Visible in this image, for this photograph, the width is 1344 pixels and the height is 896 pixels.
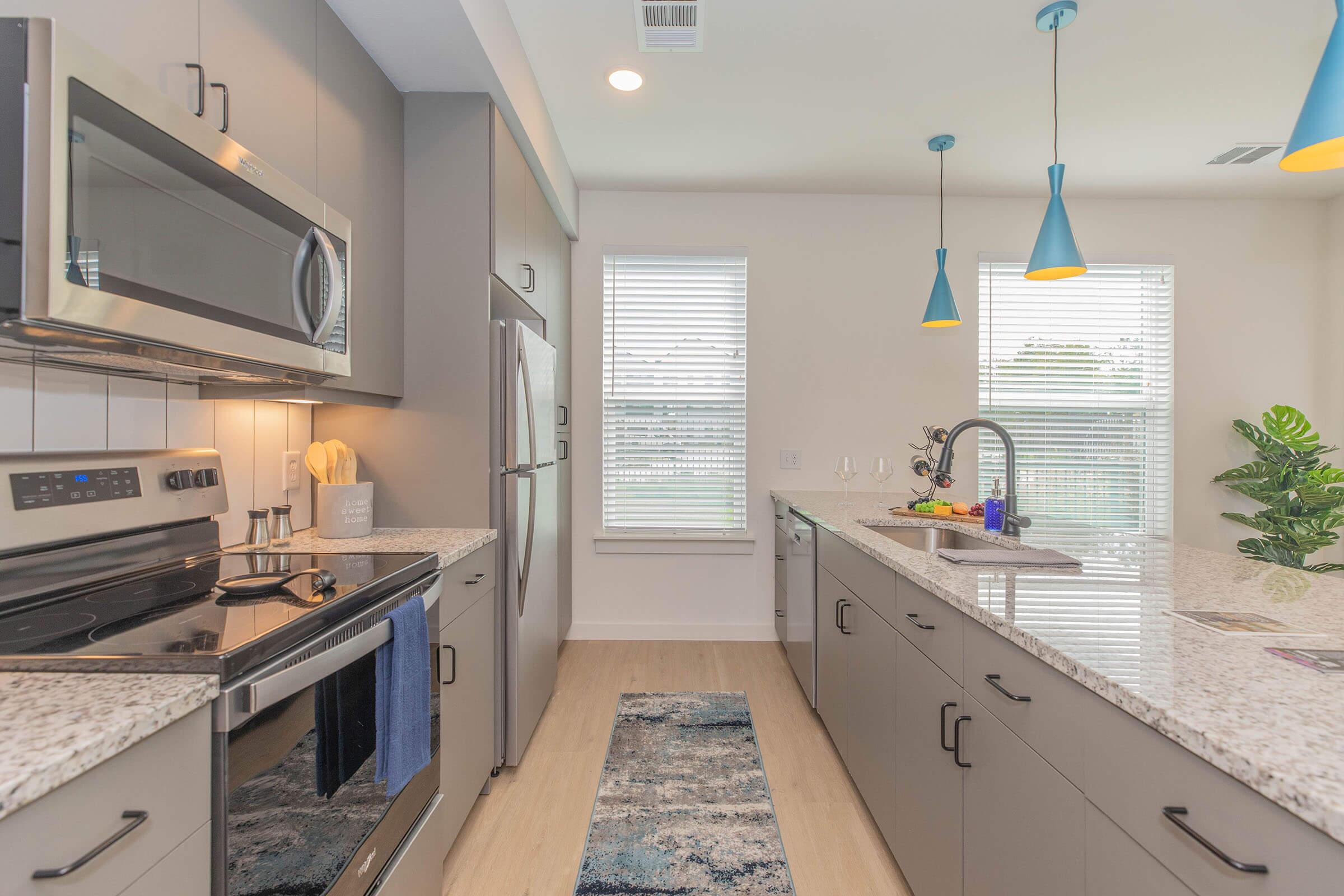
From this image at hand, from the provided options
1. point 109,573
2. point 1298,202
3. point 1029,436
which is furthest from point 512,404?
point 1298,202

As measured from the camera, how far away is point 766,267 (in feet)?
12.5

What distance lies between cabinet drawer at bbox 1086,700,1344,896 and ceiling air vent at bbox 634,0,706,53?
2268mm

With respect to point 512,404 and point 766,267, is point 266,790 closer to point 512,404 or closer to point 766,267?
point 512,404

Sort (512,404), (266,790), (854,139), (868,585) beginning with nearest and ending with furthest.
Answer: (266,790)
(868,585)
(512,404)
(854,139)

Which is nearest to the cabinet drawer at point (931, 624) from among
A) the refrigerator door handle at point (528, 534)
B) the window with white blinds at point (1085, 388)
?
the refrigerator door handle at point (528, 534)

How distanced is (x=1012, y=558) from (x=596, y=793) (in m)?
1.54

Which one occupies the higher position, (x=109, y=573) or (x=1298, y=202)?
(x=1298, y=202)

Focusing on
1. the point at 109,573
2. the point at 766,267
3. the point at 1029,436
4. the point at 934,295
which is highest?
the point at 766,267

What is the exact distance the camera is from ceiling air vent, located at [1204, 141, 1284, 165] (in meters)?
3.12

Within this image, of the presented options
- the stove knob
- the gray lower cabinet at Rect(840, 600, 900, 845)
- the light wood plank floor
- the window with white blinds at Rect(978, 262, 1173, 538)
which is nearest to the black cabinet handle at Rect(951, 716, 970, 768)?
the gray lower cabinet at Rect(840, 600, 900, 845)

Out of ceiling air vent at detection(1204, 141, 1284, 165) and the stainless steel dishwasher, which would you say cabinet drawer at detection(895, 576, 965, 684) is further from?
ceiling air vent at detection(1204, 141, 1284, 165)

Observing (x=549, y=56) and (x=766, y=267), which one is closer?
(x=549, y=56)

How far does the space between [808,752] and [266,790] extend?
199cm

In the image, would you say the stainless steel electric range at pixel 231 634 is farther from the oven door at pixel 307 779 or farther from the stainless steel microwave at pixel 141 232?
the stainless steel microwave at pixel 141 232
